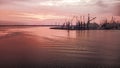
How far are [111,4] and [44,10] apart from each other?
5.50 ft

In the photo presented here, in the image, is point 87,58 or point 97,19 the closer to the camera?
point 87,58

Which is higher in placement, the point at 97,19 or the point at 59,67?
the point at 97,19

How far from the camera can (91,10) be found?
17.8 feet

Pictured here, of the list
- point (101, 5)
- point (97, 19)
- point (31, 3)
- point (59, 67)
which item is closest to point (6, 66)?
point (59, 67)

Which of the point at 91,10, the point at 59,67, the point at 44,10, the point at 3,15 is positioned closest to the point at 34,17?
the point at 44,10

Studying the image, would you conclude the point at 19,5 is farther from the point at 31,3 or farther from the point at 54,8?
the point at 54,8

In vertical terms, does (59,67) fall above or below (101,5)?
below

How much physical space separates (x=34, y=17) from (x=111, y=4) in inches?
80.1

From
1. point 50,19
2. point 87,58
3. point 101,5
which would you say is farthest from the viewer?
point 50,19

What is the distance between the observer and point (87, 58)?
186 inches

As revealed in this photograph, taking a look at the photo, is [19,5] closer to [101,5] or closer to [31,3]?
[31,3]

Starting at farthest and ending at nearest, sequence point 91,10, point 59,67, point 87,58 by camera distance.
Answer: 1. point 91,10
2. point 87,58
3. point 59,67

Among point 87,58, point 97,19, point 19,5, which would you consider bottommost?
point 87,58

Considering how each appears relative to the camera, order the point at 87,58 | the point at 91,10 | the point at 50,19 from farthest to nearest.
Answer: the point at 50,19 < the point at 91,10 < the point at 87,58
